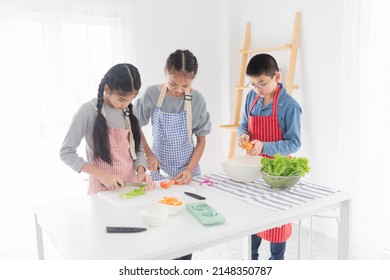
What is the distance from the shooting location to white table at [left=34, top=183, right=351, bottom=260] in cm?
104

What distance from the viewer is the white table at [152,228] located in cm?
104

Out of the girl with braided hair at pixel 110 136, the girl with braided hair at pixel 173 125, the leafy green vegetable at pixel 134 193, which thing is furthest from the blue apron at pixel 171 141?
the leafy green vegetable at pixel 134 193

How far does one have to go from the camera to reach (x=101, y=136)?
1.58 m

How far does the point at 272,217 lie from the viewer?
1.26 meters

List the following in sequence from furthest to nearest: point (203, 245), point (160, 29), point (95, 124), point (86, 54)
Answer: point (160, 29)
point (86, 54)
point (95, 124)
point (203, 245)

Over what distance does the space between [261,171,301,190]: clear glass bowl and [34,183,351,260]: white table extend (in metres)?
0.13

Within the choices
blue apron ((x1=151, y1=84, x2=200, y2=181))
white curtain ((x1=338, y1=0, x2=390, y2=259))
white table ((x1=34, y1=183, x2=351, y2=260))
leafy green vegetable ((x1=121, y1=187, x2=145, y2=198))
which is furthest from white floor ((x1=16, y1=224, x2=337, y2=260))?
leafy green vegetable ((x1=121, y1=187, x2=145, y2=198))

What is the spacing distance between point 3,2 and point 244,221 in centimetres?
238

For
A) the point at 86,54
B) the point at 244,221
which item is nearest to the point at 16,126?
the point at 86,54

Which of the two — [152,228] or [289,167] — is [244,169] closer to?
[289,167]

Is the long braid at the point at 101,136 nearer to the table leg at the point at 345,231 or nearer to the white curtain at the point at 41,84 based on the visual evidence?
the table leg at the point at 345,231

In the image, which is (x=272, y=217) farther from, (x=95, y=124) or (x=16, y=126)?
(x=16, y=126)

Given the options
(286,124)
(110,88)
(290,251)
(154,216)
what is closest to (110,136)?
(110,88)

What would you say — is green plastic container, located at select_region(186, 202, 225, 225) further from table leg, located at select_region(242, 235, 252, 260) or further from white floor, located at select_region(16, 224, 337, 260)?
white floor, located at select_region(16, 224, 337, 260)
